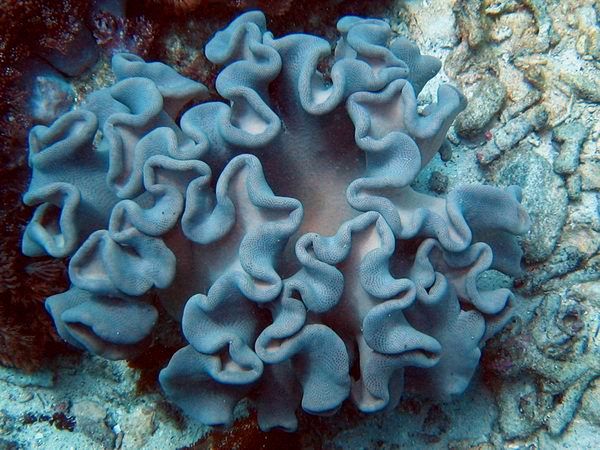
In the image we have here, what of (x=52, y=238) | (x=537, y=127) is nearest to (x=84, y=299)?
(x=52, y=238)

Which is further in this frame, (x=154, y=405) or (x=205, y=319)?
(x=154, y=405)

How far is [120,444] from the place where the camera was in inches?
146

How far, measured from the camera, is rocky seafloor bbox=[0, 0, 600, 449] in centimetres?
352

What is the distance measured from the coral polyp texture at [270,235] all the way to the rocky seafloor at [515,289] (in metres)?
0.84

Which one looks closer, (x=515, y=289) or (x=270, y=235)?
(x=270, y=235)

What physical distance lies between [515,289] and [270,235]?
2179 mm

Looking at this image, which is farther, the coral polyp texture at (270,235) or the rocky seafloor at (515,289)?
the rocky seafloor at (515,289)

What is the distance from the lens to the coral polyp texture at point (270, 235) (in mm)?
2479

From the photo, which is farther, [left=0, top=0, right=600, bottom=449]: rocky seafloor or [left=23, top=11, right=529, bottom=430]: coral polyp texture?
[left=0, top=0, right=600, bottom=449]: rocky seafloor

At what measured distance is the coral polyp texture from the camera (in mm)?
2479

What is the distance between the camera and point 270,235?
2.46 m

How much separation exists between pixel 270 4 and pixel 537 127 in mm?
2188

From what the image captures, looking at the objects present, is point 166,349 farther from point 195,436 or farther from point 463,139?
point 463,139

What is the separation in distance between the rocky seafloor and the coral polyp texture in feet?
2.76
